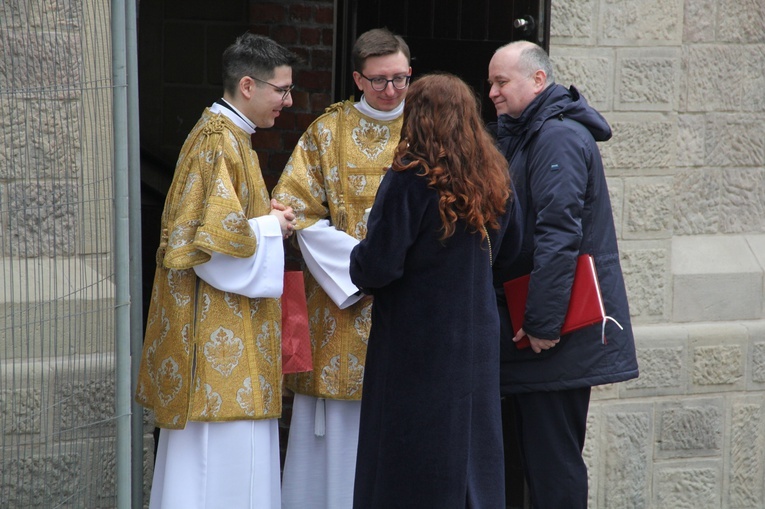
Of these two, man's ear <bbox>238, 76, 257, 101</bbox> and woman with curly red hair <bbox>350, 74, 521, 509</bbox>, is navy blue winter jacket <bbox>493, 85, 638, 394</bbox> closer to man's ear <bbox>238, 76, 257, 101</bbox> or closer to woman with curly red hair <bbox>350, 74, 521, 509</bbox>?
woman with curly red hair <bbox>350, 74, 521, 509</bbox>

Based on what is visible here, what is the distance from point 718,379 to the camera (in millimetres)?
5406

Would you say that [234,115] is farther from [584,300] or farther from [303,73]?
[303,73]

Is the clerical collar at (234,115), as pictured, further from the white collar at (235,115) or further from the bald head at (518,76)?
the bald head at (518,76)

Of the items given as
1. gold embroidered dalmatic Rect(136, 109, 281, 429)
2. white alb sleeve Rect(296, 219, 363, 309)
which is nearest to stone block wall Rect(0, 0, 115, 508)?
gold embroidered dalmatic Rect(136, 109, 281, 429)

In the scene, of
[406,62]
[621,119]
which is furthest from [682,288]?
[406,62]

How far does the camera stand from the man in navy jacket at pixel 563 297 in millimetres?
3980

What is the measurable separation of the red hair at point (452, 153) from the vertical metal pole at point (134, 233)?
90 cm

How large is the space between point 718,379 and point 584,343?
1596 millimetres

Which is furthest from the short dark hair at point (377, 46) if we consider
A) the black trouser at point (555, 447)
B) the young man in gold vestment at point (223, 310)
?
the black trouser at point (555, 447)

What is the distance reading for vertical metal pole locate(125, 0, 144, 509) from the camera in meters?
3.73

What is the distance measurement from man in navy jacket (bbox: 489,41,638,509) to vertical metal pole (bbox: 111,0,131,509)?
135 cm

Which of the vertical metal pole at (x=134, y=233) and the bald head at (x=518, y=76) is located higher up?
the bald head at (x=518, y=76)

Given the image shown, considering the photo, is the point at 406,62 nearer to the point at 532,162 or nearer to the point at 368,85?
the point at 368,85

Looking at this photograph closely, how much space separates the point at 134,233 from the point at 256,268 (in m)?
0.43
